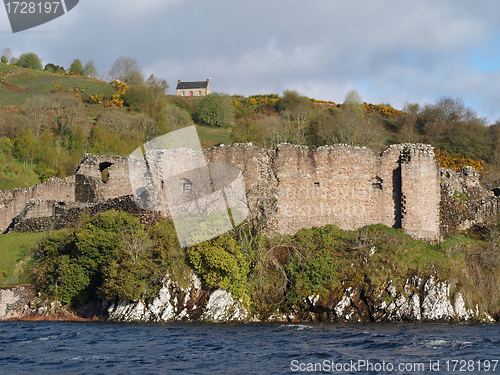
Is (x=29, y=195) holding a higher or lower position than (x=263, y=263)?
higher

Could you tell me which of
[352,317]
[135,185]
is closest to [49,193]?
[135,185]

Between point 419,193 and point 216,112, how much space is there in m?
45.0

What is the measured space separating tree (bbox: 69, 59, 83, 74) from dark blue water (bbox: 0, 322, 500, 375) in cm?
A: 8615

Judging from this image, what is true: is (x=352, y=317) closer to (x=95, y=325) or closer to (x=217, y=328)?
(x=217, y=328)

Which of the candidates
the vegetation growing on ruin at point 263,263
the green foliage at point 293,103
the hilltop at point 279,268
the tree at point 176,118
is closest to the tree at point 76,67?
the tree at point 176,118

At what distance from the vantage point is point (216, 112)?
6581 cm

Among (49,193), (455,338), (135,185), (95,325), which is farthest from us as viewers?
(49,193)

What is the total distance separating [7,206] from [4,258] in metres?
8.39

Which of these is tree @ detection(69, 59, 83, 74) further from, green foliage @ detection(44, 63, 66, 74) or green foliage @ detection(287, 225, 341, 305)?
green foliage @ detection(287, 225, 341, 305)

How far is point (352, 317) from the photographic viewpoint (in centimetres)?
1969

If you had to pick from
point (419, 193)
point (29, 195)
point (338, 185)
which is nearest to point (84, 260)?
point (338, 185)

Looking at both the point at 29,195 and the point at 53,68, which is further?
the point at 53,68

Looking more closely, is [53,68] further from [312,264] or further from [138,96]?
[312,264]

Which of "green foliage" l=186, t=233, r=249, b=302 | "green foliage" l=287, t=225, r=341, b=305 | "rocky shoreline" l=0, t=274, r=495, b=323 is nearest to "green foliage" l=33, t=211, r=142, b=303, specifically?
"rocky shoreline" l=0, t=274, r=495, b=323
